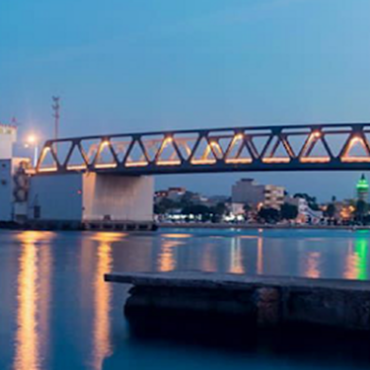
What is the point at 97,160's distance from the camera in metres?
80.3

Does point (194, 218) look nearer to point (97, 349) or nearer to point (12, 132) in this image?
point (12, 132)

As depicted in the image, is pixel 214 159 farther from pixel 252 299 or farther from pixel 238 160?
pixel 252 299

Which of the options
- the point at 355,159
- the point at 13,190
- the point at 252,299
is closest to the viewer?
the point at 252,299

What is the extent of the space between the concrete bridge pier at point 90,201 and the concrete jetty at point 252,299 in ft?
194

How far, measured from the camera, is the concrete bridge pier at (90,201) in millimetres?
77125

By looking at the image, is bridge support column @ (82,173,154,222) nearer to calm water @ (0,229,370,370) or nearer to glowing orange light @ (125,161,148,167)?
glowing orange light @ (125,161,148,167)

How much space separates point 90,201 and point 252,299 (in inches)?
2425

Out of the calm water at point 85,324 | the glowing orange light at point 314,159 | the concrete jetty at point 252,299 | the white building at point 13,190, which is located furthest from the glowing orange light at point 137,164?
the concrete jetty at point 252,299

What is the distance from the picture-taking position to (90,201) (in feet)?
254

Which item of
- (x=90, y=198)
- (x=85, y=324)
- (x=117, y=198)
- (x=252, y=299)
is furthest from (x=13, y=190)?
(x=252, y=299)

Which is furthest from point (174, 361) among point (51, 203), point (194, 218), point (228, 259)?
point (194, 218)

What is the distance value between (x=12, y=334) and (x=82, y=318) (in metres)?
2.34

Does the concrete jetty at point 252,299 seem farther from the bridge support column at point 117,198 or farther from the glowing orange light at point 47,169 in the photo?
the glowing orange light at point 47,169

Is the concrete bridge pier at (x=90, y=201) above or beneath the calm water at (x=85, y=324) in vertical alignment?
above
